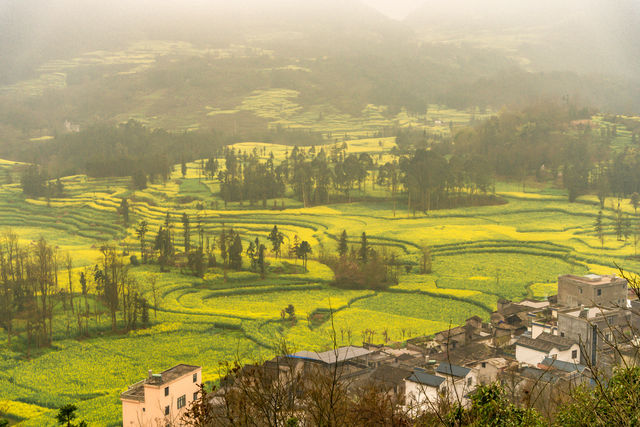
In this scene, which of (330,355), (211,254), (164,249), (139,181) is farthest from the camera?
(139,181)

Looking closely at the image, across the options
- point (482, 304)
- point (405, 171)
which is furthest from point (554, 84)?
point (482, 304)

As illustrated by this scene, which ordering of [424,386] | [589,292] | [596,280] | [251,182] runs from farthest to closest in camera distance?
1. [251,182]
2. [596,280]
3. [589,292]
4. [424,386]

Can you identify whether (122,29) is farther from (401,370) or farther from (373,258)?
(401,370)

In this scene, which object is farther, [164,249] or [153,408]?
[164,249]

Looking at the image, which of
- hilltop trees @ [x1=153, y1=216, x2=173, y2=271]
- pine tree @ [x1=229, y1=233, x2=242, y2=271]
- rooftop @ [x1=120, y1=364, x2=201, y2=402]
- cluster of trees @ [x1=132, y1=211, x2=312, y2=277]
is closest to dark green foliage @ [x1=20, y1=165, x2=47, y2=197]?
cluster of trees @ [x1=132, y1=211, x2=312, y2=277]

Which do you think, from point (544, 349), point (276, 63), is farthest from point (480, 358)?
point (276, 63)

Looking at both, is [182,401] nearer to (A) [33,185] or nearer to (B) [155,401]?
(B) [155,401]

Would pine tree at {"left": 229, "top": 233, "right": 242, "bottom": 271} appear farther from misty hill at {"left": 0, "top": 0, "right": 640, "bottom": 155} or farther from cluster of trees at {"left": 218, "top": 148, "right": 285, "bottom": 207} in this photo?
misty hill at {"left": 0, "top": 0, "right": 640, "bottom": 155}
